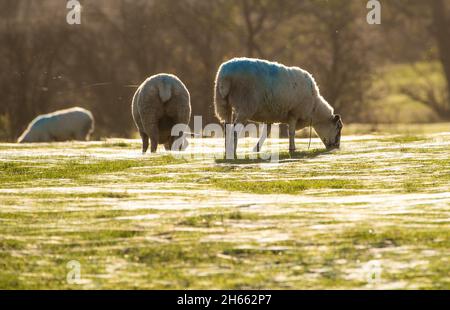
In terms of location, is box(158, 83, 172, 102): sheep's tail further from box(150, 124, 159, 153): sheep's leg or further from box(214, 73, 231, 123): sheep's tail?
box(214, 73, 231, 123): sheep's tail

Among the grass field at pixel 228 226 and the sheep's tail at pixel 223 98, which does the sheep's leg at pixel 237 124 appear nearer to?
the sheep's tail at pixel 223 98

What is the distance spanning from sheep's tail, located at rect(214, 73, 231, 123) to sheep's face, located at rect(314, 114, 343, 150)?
3532 millimetres

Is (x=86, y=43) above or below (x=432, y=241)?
above

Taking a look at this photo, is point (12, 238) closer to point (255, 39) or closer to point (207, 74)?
point (207, 74)

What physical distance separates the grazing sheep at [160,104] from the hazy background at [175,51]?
21.9 meters

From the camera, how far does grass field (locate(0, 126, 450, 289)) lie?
1227cm

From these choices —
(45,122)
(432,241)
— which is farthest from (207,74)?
(432,241)

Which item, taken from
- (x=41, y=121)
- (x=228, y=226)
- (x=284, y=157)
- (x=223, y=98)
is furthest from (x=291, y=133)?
(x=41, y=121)

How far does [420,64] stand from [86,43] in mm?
31487

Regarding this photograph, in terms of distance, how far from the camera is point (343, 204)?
16.3m

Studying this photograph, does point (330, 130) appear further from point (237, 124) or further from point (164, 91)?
point (164, 91)

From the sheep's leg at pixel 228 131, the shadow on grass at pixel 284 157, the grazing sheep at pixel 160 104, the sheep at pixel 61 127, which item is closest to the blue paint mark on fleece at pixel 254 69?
the sheep's leg at pixel 228 131

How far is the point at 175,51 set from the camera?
56844mm

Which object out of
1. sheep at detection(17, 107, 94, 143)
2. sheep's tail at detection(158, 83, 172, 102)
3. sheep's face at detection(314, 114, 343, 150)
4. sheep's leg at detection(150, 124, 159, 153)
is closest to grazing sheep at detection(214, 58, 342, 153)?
sheep's face at detection(314, 114, 343, 150)
